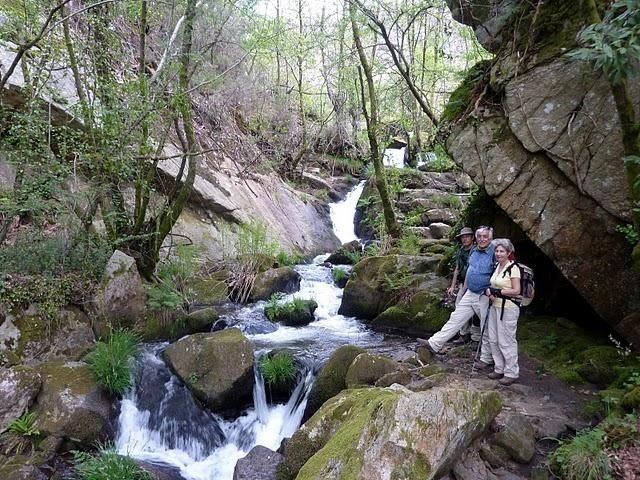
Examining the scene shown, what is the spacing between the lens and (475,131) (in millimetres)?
6188

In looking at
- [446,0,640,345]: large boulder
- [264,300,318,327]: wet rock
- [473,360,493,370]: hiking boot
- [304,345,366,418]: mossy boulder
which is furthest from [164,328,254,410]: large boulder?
[446,0,640,345]: large boulder

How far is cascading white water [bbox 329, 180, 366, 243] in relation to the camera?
1569 cm

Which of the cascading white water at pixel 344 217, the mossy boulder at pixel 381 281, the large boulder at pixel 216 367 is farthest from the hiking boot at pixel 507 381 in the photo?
the cascading white water at pixel 344 217

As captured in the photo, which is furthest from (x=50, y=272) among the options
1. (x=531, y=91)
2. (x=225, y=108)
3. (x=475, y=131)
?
(x=225, y=108)

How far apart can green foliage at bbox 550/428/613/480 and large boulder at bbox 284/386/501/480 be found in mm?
577

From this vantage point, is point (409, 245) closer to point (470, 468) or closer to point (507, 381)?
point (507, 381)

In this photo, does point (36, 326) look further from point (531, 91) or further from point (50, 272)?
point (531, 91)

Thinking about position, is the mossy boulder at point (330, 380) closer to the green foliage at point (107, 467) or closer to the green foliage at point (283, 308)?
the green foliage at point (107, 467)

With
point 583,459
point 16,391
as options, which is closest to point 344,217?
point 16,391

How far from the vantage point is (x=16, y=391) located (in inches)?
190

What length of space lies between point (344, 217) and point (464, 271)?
10.3m

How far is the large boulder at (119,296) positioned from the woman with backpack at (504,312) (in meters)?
5.22

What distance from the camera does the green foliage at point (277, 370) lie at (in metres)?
5.88

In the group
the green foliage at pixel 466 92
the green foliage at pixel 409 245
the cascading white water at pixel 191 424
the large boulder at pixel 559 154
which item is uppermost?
the green foliage at pixel 466 92
